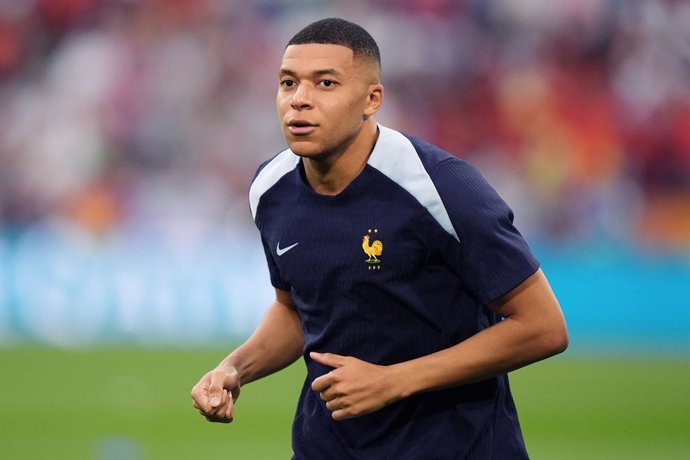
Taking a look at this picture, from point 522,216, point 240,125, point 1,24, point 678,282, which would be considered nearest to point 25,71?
point 1,24

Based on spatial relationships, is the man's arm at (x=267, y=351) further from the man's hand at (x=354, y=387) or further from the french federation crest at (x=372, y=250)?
the french federation crest at (x=372, y=250)

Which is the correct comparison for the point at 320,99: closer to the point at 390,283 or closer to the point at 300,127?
the point at 300,127

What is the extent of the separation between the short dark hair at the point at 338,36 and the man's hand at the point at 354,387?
3.09 feet

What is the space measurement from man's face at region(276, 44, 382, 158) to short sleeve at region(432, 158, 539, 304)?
36 centimetres

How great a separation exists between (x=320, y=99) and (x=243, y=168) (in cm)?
1079

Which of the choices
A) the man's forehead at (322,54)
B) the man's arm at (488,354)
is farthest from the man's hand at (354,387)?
the man's forehead at (322,54)

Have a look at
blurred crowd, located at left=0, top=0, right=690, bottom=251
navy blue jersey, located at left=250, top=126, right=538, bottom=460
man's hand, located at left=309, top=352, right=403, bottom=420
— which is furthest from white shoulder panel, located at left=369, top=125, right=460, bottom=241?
blurred crowd, located at left=0, top=0, right=690, bottom=251

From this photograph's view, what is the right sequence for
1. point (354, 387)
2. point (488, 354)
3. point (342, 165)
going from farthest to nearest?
point (342, 165)
point (488, 354)
point (354, 387)

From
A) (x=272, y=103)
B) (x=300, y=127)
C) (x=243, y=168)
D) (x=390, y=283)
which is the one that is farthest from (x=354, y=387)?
(x=272, y=103)

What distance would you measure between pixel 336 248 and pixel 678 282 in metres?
8.59

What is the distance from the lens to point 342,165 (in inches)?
147

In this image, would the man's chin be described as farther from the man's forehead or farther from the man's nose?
the man's forehead

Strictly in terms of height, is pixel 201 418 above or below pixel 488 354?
above

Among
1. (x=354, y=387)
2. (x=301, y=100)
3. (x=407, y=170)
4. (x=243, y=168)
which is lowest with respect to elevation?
(x=354, y=387)
